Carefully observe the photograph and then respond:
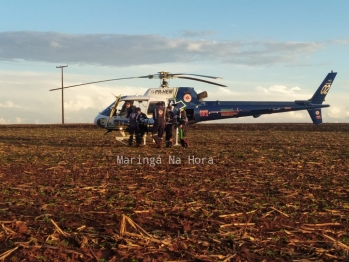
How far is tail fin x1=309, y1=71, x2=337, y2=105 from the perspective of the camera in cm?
2759

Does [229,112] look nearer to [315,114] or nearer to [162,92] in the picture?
[162,92]

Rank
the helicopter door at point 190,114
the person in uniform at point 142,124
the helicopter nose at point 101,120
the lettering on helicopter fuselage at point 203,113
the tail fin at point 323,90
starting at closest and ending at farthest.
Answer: the person in uniform at point 142,124 → the helicopter nose at point 101,120 → the helicopter door at point 190,114 → the lettering on helicopter fuselage at point 203,113 → the tail fin at point 323,90

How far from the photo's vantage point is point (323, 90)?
28.0 metres

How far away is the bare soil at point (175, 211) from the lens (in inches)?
200

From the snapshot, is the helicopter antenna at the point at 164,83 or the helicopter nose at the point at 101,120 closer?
the helicopter antenna at the point at 164,83

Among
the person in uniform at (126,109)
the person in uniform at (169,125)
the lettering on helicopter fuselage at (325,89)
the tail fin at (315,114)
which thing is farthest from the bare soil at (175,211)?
the lettering on helicopter fuselage at (325,89)

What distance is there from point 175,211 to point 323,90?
76.7ft

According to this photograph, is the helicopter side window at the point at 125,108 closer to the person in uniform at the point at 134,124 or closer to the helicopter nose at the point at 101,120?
the helicopter nose at the point at 101,120

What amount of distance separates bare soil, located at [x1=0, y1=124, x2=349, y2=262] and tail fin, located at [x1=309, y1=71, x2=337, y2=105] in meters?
15.4

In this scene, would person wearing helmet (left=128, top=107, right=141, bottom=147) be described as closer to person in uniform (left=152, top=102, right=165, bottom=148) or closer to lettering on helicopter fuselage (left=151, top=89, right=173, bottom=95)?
person in uniform (left=152, top=102, right=165, bottom=148)

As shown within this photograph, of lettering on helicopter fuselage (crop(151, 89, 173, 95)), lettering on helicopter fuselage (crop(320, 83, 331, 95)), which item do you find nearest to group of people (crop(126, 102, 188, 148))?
lettering on helicopter fuselage (crop(151, 89, 173, 95))

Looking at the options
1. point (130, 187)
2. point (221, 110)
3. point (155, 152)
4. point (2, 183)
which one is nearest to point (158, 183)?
point (130, 187)

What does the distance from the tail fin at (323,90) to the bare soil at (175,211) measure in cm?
1541

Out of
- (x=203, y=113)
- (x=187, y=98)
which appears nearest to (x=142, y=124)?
(x=187, y=98)
